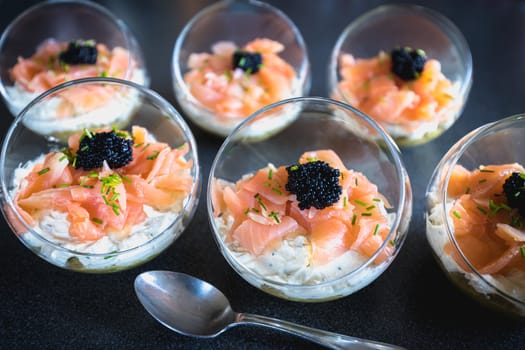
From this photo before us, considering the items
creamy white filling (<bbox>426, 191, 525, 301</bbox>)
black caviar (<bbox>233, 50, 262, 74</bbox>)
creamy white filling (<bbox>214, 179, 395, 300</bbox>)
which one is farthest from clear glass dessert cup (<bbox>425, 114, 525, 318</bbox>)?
black caviar (<bbox>233, 50, 262, 74</bbox>)

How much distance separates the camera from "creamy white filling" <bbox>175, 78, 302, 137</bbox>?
2395 millimetres

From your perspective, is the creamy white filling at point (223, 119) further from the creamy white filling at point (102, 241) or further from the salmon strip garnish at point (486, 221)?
the salmon strip garnish at point (486, 221)

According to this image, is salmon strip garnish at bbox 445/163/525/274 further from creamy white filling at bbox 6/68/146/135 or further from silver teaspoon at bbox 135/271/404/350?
creamy white filling at bbox 6/68/146/135

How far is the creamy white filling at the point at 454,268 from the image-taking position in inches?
77.3

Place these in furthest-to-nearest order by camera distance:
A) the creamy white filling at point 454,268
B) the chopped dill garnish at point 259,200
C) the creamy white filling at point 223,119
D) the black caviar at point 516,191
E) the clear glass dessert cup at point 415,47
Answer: the clear glass dessert cup at point 415,47
the creamy white filling at point 223,119
the chopped dill garnish at point 259,200
the black caviar at point 516,191
the creamy white filling at point 454,268

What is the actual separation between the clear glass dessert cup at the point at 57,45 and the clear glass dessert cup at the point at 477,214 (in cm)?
154

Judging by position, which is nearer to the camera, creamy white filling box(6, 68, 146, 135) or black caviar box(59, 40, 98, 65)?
creamy white filling box(6, 68, 146, 135)

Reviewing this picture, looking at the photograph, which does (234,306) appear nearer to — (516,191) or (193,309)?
(193,309)

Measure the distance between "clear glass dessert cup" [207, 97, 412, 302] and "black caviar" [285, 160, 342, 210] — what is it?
0.13 metres

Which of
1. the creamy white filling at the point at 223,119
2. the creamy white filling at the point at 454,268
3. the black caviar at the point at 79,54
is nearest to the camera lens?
the creamy white filling at the point at 454,268

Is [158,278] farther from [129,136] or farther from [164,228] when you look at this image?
[129,136]

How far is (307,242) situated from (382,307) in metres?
0.46

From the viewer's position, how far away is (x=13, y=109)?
107 inches

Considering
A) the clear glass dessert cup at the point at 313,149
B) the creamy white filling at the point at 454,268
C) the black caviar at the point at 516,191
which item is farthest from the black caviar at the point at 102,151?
the black caviar at the point at 516,191
